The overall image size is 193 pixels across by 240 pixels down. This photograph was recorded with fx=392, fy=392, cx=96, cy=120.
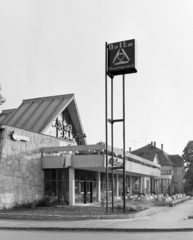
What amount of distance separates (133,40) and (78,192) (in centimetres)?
1467

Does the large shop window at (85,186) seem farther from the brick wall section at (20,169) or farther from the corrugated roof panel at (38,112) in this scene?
the corrugated roof panel at (38,112)

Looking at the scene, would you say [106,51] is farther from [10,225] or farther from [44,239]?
[44,239]

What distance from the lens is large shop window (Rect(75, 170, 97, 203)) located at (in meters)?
33.4

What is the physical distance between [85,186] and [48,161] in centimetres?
449

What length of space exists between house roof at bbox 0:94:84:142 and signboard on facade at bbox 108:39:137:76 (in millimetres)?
13188

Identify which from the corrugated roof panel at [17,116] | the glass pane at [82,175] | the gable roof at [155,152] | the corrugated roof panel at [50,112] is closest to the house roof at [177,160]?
the gable roof at [155,152]

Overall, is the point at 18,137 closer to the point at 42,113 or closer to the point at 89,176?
the point at 89,176

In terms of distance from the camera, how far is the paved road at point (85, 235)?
14.0 m

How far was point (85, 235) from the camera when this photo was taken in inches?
590

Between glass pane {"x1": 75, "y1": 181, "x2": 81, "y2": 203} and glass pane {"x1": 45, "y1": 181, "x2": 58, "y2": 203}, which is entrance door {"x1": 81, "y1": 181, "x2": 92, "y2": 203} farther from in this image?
glass pane {"x1": 45, "y1": 181, "x2": 58, "y2": 203}


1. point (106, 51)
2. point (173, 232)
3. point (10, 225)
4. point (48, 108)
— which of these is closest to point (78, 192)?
point (48, 108)

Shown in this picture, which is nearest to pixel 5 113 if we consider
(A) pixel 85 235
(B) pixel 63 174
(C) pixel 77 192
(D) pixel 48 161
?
(D) pixel 48 161

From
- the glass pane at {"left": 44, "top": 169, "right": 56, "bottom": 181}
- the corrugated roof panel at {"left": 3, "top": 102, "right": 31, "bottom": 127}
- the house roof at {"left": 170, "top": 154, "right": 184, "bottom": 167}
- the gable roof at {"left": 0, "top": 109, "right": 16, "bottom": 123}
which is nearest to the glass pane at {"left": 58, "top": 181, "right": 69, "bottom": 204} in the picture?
the glass pane at {"left": 44, "top": 169, "right": 56, "bottom": 181}

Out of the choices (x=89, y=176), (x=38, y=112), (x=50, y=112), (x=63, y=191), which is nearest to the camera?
(x=63, y=191)
